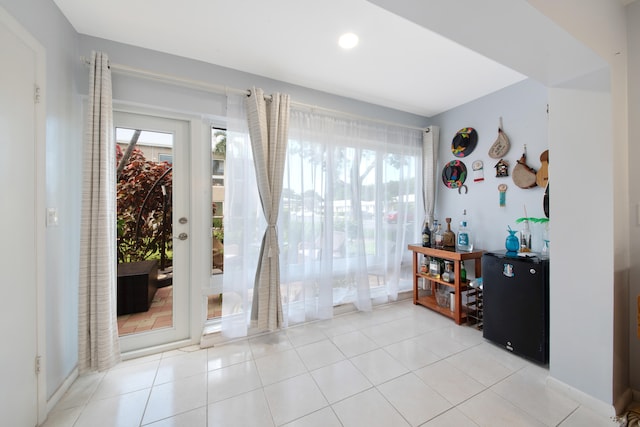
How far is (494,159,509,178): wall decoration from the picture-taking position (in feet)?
8.41

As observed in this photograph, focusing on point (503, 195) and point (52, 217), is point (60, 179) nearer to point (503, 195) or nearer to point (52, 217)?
point (52, 217)

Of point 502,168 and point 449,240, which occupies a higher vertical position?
point 502,168

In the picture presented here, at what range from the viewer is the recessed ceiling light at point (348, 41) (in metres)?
1.79

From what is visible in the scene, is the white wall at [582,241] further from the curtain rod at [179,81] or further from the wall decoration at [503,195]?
the curtain rod at [179,81]

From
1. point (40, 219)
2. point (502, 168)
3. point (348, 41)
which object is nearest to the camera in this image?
point (40, 219)

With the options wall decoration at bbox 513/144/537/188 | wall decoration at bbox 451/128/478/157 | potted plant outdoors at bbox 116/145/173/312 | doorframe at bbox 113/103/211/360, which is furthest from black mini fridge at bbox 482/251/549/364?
potted plant outdoors at bbox 116/145/173/312

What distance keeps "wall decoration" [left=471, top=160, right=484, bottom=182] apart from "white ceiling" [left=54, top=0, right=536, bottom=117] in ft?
2.58

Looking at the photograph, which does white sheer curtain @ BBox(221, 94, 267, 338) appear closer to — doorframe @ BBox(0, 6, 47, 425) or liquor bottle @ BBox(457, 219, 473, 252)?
doorframe @ BBox(0, 6, 47, 425)

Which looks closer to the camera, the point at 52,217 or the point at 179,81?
the point at 52,217

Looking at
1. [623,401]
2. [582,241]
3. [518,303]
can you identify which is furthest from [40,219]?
[623,401]

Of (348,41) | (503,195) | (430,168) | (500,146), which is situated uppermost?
(348,41)

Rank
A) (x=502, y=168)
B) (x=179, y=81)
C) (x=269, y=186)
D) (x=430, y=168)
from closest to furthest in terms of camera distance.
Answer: (x=179, y=81)
(x=269, y=186)
(x=502, y=168)
(x=430, y=168)

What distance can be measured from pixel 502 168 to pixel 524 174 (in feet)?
0.73

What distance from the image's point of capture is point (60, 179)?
1597 millimetres
